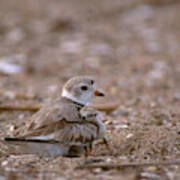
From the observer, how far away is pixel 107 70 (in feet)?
21.8

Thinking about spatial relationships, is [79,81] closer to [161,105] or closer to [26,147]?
[26,147]

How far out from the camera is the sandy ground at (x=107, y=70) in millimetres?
3111

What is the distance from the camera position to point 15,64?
6.69 m

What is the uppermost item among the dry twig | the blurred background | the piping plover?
the blurred background

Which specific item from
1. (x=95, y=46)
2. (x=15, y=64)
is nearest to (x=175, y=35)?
(x=95, y=46)

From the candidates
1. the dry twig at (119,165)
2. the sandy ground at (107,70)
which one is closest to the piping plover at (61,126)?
the sandy ground at (107,70)

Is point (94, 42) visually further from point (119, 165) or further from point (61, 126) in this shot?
point (119, 165)

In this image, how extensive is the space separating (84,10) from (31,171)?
791 centimetres

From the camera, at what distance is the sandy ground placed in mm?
3111

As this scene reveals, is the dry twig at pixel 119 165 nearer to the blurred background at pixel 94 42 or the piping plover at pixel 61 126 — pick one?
the piping plover at pixel 61 126

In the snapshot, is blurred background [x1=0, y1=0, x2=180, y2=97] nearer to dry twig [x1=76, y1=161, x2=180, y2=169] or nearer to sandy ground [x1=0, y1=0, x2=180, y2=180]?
sandy ground [x1=0, y1=0, x2=180, y2=180]

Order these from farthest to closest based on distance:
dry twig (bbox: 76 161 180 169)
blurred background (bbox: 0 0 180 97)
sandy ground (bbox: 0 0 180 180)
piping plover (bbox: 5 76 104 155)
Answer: blurred background (bbox: 0 0 180 97)
piping plover (bbox: 5 76 104 155)
sandy ground (bbox: 0 0 180 180)
dry twig (bbox: 76 161 180 169)

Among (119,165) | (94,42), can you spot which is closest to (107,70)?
(94,42)

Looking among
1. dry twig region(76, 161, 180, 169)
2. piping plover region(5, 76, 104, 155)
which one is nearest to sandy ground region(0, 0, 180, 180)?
dry twig region(76, 161, 180, 169)
